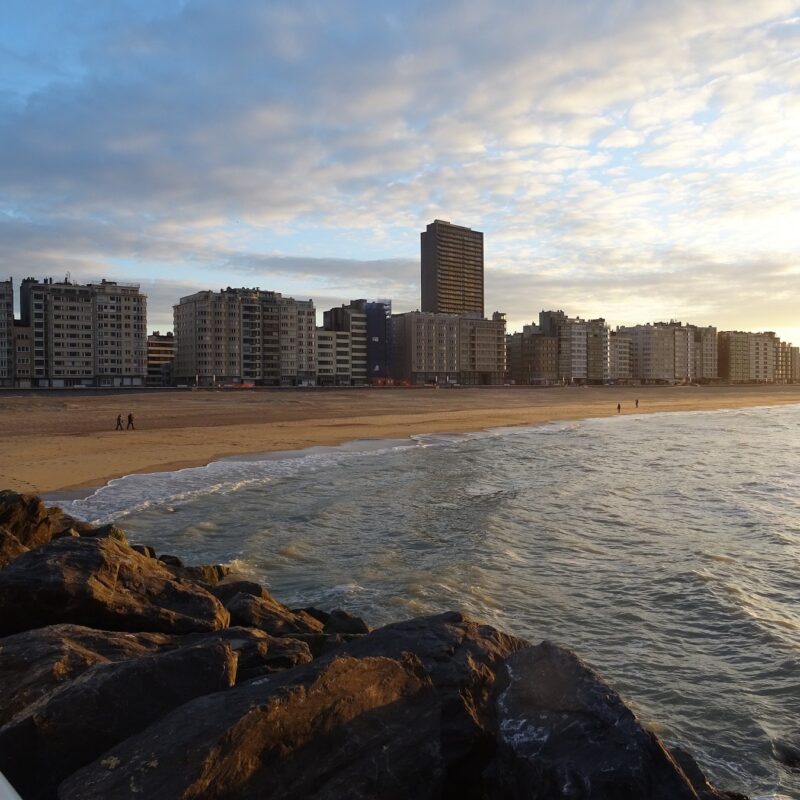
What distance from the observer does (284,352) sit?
131m

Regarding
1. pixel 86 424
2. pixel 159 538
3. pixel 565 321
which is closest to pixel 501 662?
pixel 159 538

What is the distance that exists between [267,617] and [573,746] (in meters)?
4.44

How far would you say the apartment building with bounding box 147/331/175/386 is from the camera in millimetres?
132000

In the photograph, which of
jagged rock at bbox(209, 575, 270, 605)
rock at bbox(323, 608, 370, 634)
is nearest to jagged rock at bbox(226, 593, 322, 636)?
rock at bbox(323, 608, 370, 634)

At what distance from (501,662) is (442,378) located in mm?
156156

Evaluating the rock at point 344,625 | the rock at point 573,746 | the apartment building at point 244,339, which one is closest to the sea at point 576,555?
the rock at point 344,625

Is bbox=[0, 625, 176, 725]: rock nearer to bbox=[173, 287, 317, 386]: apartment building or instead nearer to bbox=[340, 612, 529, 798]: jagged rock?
bbox=[340, 612, 529, 798]: jagged rock

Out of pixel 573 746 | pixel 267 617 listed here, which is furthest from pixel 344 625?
pixel 573 746

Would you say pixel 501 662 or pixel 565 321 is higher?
pixel 565 321

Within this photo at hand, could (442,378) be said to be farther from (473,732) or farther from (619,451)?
(473,732)

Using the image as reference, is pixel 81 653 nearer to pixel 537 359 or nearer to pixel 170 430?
pixel 170 430

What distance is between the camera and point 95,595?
632cm

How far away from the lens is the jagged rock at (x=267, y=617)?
7.19 meters

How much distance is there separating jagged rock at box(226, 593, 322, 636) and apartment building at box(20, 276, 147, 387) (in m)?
115
